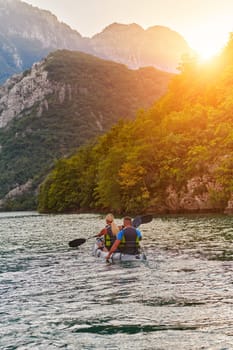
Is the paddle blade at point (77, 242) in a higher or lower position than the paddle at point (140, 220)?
lower

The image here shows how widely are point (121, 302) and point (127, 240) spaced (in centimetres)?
872

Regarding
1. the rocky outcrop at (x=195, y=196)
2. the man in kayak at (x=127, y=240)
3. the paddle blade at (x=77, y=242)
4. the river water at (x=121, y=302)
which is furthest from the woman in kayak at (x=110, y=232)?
the rocky outcrop at (x=195, y=196)

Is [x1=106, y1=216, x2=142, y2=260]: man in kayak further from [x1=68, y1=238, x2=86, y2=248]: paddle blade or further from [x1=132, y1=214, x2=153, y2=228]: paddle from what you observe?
[x1=132, y1=214, x2=153, y2=228]: paddle

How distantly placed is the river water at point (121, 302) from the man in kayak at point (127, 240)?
0.85 meters

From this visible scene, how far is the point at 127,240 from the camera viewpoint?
22.3 metres

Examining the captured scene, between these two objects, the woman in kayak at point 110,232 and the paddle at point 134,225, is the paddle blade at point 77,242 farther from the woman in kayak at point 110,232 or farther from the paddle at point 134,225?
the woman in kayak at point 110,232

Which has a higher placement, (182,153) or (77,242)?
(182,153)

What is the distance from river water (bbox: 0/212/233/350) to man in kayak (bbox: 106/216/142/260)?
0.85m

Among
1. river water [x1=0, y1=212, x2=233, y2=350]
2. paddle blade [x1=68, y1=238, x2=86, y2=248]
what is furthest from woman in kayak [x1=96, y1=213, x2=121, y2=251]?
paddle blade [x1=68, y1=238, x2=86, y2=248]

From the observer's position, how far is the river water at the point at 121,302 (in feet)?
33.2

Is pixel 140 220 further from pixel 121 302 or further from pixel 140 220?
pixel 121 302

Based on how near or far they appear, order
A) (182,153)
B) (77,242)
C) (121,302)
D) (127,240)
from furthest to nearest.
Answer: (182,153) → (77,242) → (127,240) → (121,302)

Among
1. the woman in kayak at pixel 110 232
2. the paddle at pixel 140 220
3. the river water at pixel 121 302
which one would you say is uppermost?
the paddle at pixel 140 220

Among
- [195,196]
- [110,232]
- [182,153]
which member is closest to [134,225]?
[110,232]
